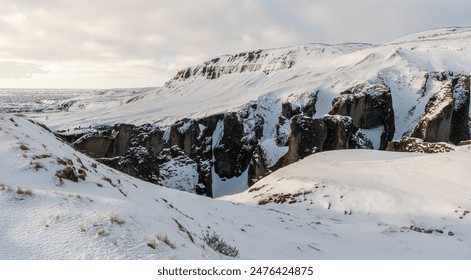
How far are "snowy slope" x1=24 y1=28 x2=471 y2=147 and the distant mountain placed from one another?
341 millimetres

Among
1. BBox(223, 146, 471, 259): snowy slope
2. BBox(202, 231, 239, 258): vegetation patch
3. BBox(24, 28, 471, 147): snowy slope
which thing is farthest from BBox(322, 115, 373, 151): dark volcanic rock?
BBox(202, 231, 239, 258): vegetation patch

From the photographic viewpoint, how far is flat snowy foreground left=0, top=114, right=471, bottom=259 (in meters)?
6.42

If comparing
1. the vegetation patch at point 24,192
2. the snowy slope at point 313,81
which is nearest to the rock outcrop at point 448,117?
the snowy slope at point 313,81

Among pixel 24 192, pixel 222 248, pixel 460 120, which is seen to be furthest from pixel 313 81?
pixel 24 192

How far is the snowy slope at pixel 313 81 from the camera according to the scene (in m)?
80.6

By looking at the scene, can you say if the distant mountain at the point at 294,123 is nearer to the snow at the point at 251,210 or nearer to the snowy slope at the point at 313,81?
the snowy slope at the point at 313,81

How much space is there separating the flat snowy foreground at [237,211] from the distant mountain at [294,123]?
18.9 metres

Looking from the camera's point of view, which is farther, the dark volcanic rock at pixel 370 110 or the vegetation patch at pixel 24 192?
the dark volcanic rock at pixel 370 110

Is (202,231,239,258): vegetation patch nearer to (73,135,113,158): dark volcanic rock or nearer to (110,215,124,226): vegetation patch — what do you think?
(110,215,124,226): vegetation patch

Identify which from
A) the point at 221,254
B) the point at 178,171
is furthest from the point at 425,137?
A: the point at 221,254

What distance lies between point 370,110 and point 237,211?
61992mm

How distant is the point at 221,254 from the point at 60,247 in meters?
3.35

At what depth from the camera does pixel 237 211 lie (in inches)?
681

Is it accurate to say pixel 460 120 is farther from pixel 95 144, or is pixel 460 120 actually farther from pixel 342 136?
pixel 95 144
